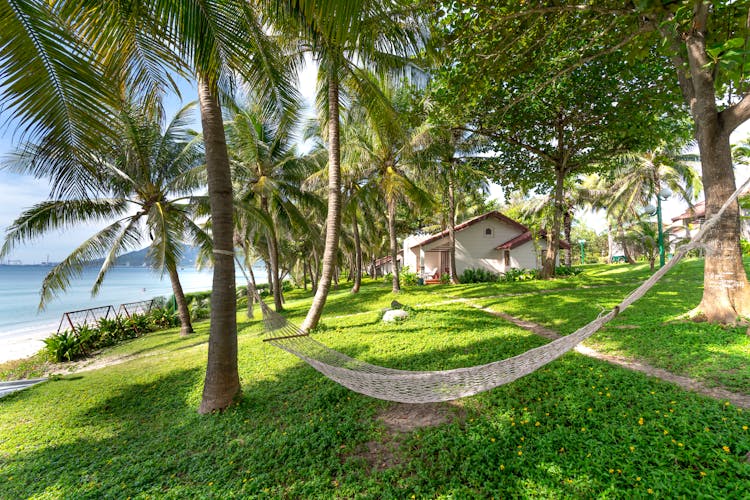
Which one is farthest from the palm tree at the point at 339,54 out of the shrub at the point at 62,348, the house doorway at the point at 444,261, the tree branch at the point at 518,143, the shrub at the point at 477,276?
the house doorway at the point at 444,261

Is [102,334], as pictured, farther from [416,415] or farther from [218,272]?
[416,415]

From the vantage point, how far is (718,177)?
4074 mm

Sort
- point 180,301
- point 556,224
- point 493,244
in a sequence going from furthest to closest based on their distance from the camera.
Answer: point 493,244 → point 556,224 → point 180,301

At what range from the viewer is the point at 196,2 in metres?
2.48

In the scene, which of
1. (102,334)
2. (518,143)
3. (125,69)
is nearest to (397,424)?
(125,69)

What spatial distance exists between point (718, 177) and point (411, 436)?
16.7ft

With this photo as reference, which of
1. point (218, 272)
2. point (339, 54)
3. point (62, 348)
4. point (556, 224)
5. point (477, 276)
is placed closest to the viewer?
point (218, 272)

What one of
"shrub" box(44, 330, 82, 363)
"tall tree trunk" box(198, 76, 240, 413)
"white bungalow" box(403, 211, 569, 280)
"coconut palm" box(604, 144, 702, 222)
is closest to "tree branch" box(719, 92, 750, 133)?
"tall tree trunk" box(198, 76, 240, 413)

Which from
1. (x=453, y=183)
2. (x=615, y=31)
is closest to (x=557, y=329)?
(x=615, y=31)

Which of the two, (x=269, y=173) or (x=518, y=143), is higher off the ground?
(x=518, y=143)

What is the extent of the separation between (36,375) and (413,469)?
9863mm

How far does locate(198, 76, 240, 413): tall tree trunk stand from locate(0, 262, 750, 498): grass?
29 cm

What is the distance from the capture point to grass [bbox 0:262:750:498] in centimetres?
212

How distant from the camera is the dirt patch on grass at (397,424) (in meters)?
2.54
